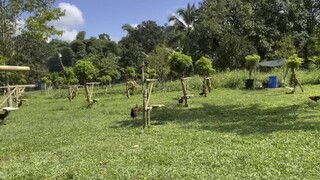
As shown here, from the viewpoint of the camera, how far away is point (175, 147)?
27.4ft

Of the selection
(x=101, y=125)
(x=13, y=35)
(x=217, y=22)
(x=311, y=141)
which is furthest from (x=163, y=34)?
(x=311, y=141)

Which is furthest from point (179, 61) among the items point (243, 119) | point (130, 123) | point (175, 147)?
point (175, 147)

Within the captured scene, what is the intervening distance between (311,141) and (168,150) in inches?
129

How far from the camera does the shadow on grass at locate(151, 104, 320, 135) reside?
34.4 feet

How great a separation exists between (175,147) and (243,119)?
188 inches

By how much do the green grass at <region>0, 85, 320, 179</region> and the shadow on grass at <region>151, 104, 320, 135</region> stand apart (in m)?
0.03

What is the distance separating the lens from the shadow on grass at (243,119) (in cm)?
1050

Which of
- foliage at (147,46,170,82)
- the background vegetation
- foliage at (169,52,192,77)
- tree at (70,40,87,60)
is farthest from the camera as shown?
tree at (70,40,87,60)

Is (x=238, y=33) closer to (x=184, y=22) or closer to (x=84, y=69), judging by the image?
(x=184, y=22)

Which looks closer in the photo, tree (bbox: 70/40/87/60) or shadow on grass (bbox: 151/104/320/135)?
shadow on grass (bbox: 151/104/320/135)

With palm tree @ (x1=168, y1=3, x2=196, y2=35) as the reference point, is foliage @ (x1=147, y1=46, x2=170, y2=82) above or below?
below

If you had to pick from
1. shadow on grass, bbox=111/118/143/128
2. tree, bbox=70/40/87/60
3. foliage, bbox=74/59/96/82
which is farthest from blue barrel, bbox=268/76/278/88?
tree, bbox=70/40/87/60

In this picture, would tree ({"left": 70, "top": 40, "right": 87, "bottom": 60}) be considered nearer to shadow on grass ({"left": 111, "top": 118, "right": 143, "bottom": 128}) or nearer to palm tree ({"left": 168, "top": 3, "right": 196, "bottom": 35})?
palm tree ({"left": 168, "top": 3, "right": 196, "bottom": 35})

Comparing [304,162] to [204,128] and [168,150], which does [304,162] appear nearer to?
[168,150]
